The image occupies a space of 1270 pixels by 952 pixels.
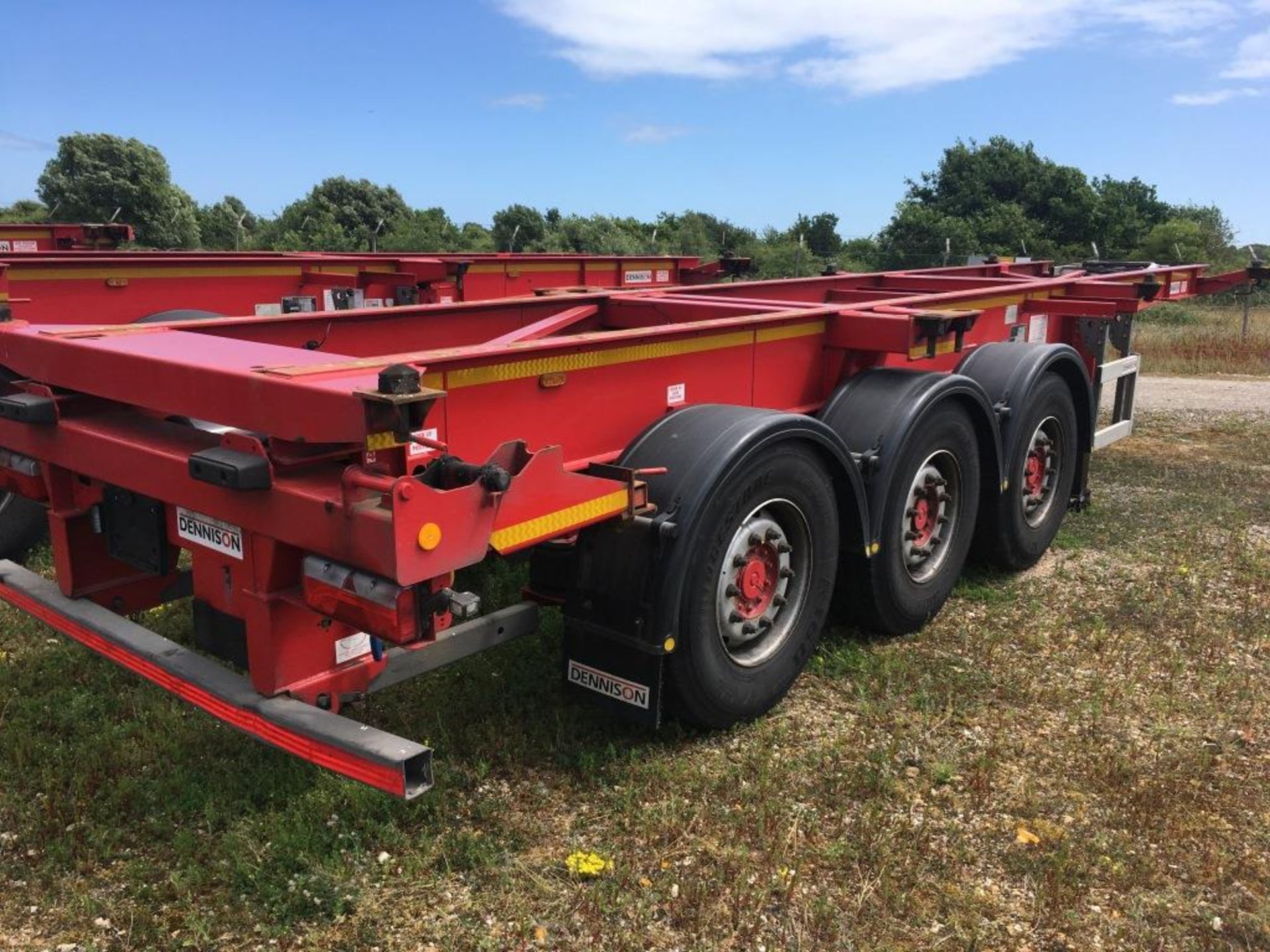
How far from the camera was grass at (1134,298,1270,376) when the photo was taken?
15.3 m

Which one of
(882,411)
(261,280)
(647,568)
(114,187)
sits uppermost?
(114,187)

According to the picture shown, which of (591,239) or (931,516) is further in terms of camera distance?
(591,239)

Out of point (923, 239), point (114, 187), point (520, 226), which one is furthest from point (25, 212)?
point (923, 239)

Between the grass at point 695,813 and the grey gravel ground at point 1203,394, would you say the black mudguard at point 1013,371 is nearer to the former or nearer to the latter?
the grass at point 695,813

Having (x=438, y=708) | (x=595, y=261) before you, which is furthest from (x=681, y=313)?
(x=595, y=261)

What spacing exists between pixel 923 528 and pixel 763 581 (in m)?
1.25

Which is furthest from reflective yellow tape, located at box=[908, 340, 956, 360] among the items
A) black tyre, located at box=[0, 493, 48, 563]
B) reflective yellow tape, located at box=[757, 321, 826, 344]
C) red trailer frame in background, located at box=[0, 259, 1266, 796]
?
black tyre, located at box=[0, 493, 48, 563]

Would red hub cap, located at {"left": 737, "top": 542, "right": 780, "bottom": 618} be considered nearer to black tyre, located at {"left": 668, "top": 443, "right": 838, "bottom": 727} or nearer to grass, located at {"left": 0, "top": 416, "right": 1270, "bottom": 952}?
black tyre, located at {"left": 668, "top": 443, "right": 838, "bottom": 727}

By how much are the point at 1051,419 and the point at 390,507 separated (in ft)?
13.7

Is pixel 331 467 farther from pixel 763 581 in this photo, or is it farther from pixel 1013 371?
pixel 1013 371

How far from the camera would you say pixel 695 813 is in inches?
122

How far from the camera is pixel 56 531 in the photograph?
11.2 feet

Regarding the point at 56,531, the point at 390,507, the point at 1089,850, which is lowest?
the point at 1089,850

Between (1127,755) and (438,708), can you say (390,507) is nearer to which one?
(438,708)
